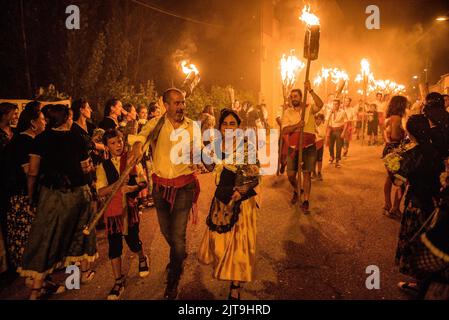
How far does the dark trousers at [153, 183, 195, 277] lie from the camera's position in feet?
11.8

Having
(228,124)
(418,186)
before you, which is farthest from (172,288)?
(418,186)

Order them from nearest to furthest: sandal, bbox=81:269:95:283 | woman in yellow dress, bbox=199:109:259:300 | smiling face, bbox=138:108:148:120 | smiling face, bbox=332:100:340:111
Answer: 1. woman in yellow dress, bbox=199:109:259:300
2. sandal, bbox=81:269:95:283
3. smiling face, bbox=138:108:148:120
4. smiling face, bbox=332:100:340:111

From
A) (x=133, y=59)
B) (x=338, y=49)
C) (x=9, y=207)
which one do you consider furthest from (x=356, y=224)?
(x=338, y=49)

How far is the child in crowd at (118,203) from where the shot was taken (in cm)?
366

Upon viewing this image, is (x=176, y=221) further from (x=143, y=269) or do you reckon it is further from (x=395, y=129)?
(x=395, y=129)

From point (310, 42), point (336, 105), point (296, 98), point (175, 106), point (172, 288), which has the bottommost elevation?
point (172, 288)

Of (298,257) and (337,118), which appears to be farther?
(337,118)

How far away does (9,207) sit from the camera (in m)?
4.06

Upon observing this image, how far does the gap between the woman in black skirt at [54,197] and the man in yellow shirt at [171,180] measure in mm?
770

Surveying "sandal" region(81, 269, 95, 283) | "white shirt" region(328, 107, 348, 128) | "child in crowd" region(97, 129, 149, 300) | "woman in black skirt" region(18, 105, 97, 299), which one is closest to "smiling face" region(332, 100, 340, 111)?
"white shirt" region(328, 107, 348, 128)

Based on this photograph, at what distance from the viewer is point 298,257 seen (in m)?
4.42

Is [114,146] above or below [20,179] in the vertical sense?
above

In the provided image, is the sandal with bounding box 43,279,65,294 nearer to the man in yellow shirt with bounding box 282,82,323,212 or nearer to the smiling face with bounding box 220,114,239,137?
the smiling face with bounding box 220,114,239,137

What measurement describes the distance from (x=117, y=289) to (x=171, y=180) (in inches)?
54.1
